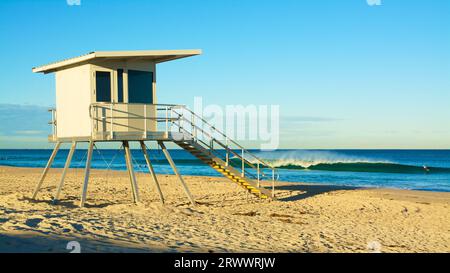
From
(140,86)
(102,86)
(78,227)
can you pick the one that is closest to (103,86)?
(102,86)

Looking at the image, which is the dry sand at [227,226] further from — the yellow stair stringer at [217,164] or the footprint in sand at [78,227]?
the yellow stair stringer at [217,164]

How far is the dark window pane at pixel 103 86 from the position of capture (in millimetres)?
15812

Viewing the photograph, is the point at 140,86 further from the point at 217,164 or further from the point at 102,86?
the point at 217,164

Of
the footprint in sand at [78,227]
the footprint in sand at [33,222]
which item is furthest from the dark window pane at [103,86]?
the footprint in sand at [78,227]

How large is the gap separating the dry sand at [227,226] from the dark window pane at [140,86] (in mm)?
3661

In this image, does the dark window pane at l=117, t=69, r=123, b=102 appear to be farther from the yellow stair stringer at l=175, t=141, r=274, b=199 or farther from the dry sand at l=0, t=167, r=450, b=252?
the dry sand at l=0, t=167, r=450, b=252

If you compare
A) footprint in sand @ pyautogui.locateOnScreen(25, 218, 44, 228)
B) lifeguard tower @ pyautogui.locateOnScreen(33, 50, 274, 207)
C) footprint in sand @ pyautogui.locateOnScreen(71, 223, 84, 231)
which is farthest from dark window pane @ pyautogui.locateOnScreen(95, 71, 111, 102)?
footprint in sand @ pyautogui.locateOnScreen(71, 223, 84, 231)

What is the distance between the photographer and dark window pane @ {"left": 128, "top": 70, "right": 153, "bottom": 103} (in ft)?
53.7

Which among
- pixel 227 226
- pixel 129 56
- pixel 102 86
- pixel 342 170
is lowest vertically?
pixel 342 170

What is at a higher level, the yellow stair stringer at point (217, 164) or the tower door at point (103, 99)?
the tower door at point (103, 99)

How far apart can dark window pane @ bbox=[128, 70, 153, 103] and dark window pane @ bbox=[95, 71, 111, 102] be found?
0.71 metres

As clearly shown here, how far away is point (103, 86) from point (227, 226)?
21.3 feet

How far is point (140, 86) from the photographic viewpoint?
16625mm
